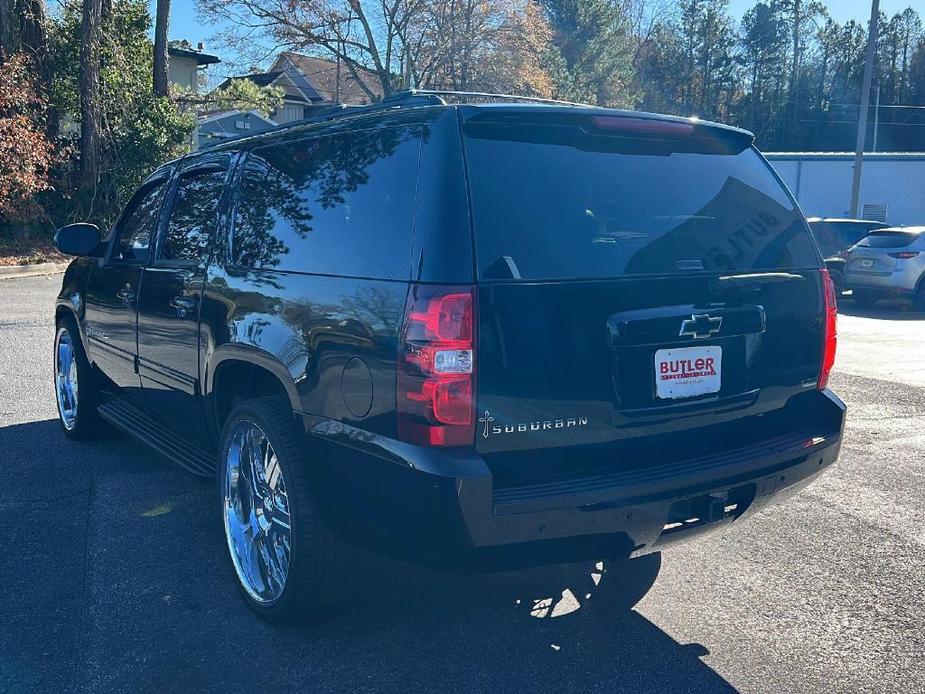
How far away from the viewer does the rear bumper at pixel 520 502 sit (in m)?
2.71

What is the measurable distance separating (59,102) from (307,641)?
→ 882 inches

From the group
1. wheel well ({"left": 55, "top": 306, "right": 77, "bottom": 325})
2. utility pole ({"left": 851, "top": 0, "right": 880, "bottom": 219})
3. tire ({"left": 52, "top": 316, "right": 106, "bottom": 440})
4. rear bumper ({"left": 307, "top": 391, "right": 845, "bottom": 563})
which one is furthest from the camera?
utility pole ({"left": 851, "top": 0, "right": 880, "bottom": 219})

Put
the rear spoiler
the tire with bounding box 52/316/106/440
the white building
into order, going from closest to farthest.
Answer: the rear spoiler, the tire with bounding box 52/316/106/440, the white building

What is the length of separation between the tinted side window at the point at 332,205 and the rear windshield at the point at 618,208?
0.92ft

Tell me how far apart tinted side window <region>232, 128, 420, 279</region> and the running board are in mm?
1029

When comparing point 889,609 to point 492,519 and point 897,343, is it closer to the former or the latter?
point 492,519

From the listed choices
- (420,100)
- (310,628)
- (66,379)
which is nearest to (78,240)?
(66,379)

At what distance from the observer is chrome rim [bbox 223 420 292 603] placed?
348 cm

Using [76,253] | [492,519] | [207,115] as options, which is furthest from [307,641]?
[207,115]

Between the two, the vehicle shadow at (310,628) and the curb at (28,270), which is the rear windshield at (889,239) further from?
the curb at (28,270)

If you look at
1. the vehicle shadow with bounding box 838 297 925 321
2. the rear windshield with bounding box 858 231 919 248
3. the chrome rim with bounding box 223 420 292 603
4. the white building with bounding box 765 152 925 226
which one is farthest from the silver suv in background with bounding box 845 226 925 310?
the white building with bounding box 765 152 925 226

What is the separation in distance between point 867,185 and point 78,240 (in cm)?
3341

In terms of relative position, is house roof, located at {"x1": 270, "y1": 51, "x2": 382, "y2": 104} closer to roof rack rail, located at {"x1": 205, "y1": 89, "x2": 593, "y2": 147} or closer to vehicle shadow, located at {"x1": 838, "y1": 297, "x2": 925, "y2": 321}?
vehicle shadow, located at {"x1": 838, "y1": 297, "x2": 925, "y2": 321}

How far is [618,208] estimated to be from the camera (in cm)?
322
